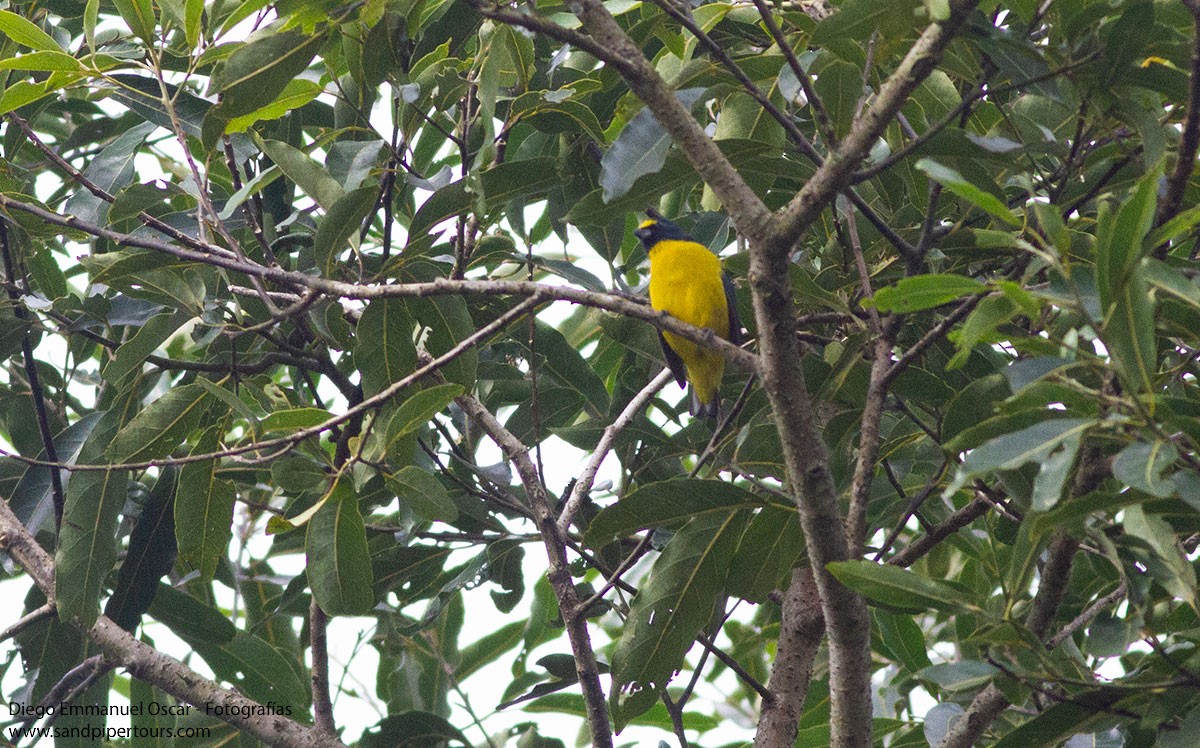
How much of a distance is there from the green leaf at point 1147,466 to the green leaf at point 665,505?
1113 millimetres

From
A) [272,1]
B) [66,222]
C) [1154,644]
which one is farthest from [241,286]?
[1154,644]

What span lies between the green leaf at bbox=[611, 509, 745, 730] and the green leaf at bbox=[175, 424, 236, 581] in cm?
111

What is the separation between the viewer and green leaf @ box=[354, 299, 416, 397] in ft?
9.73

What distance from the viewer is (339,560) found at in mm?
2857

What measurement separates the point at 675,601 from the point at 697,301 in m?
2.66

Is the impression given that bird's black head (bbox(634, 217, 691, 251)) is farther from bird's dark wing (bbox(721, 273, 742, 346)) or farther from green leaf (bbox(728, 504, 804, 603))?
green leaf (bbox(728, 504, 804, 603))

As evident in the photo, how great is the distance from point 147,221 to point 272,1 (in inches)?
32.2

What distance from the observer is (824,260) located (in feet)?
11.3

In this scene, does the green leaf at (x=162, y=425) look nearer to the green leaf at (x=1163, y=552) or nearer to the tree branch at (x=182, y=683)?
the tree branch at (x=182, y=683)

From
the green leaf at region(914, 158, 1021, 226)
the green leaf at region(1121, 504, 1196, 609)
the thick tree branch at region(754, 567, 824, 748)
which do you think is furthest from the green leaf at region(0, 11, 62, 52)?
the green leaf at region(1121, 504, 1196, 609)

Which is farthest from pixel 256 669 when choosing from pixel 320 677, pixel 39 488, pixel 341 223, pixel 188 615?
pixel 341 223

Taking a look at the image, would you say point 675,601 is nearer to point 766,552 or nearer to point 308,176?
point 766,552

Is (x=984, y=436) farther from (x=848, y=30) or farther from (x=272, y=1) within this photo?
(x=272, y=1)

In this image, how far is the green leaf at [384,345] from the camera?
296 centimetres
